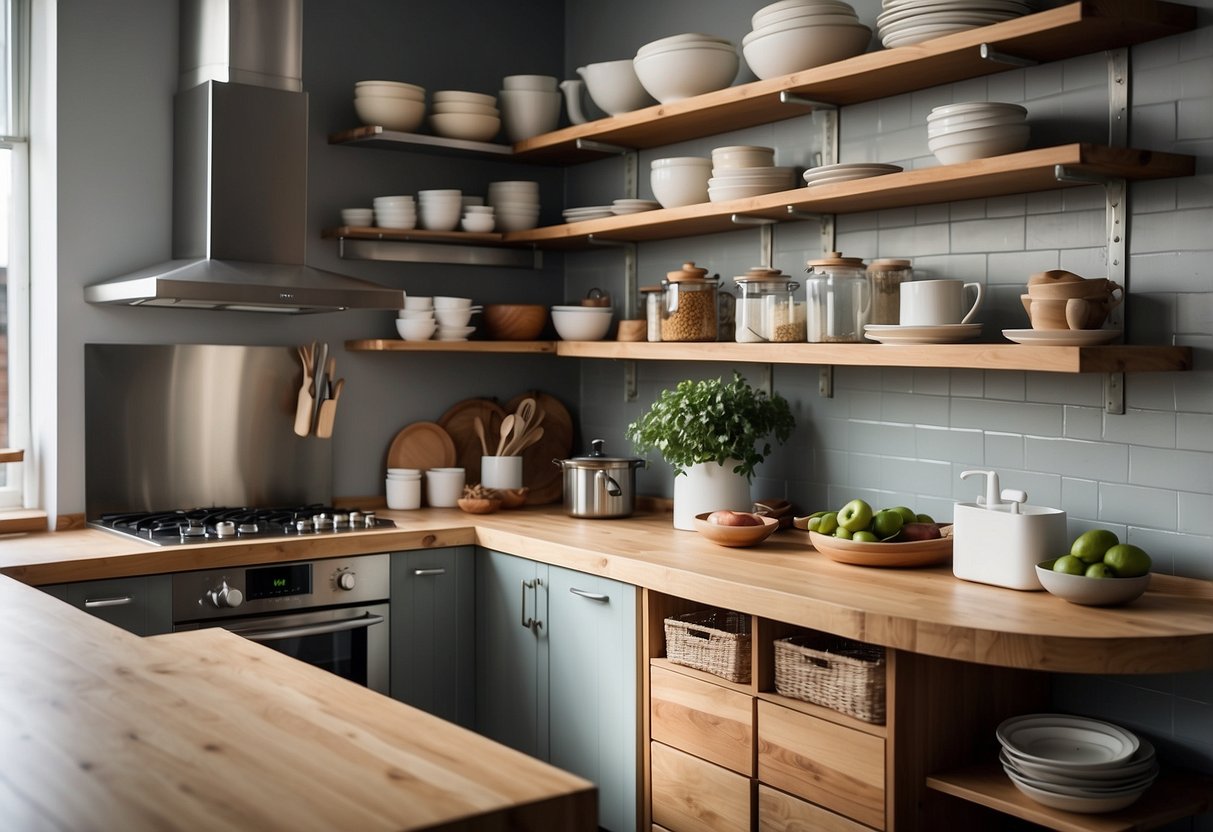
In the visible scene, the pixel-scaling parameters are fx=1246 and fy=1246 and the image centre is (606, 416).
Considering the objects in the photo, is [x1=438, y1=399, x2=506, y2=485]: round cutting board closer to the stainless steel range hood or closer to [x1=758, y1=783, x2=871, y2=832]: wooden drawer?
the stainless steel range hood

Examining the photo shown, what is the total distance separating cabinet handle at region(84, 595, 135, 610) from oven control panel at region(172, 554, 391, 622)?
130 mm

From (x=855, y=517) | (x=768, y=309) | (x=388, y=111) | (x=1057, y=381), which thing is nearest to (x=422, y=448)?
(x=388, y=111)

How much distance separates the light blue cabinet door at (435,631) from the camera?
3.78m

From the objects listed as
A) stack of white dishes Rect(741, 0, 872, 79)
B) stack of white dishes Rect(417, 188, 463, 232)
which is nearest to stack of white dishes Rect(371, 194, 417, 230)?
stack of white dishes Rect(417, 188, 463, 232)

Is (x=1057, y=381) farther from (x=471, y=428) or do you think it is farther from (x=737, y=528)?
(x=471, y=428)

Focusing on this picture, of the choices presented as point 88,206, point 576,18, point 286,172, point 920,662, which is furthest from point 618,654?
point 576,18

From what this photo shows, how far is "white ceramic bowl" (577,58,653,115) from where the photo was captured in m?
4.08

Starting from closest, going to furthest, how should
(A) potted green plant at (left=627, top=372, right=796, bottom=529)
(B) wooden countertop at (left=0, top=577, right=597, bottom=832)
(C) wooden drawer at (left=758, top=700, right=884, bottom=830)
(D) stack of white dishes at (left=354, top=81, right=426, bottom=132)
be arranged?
(B) wooden countertop at (left=0, top=577, right=597, bottom=832)
(C) wooden drawer at (left=758, top=700, right=884, bottom=830)
(A) potted green plant at (left=627, top=372, right=796, bottom=529)
(D) stack of white dishes at (left=354, top=81, right=426, bottom=132)

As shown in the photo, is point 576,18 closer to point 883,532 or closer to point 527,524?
point 527,524

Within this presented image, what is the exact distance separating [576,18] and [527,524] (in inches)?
80.6

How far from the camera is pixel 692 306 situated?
3818 mm

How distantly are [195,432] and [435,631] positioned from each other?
103 centimetres

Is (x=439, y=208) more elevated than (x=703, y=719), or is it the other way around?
(x=439, y=208)

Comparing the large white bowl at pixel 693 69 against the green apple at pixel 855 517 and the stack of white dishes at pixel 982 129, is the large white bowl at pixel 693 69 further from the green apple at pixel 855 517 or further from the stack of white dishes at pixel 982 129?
the green apple at pixel 855 517
